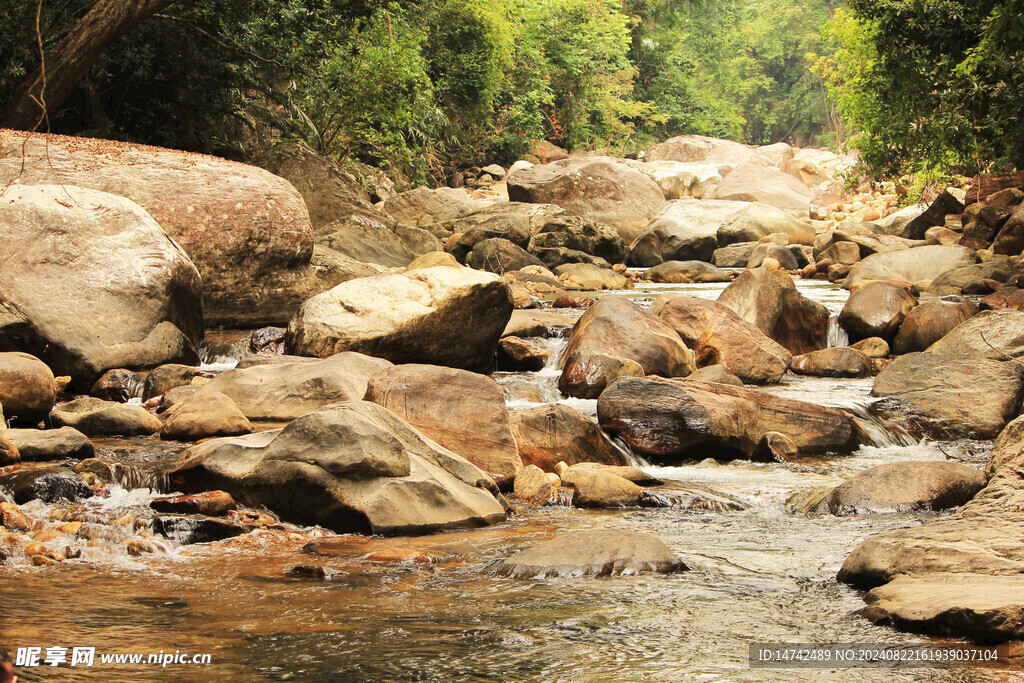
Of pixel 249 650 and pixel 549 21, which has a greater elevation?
pixel 549 21

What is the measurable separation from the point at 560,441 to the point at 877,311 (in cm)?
654

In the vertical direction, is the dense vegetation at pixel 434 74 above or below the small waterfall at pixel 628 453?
above

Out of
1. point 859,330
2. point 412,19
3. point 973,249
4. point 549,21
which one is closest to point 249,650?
point 859,330

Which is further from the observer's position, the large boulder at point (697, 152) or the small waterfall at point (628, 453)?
the large boulder at point (697, 152)

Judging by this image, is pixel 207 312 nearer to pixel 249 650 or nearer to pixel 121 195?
pixel 121 195

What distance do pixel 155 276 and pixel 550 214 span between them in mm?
11188

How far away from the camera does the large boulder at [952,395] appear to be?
26.3ft

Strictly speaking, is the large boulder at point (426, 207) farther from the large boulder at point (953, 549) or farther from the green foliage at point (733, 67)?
the green foliage at point (733, 67)

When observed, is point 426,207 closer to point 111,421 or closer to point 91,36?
point 91,36

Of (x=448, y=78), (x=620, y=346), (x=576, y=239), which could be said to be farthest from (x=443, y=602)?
(x=448, y=78)

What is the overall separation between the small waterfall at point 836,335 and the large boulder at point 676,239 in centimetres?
784

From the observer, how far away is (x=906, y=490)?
5719 millimetres

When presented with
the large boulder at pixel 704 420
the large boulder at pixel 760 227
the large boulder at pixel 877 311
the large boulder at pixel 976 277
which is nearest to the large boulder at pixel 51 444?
the large boulder at pixel 704 420

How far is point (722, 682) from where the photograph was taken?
121 inches
